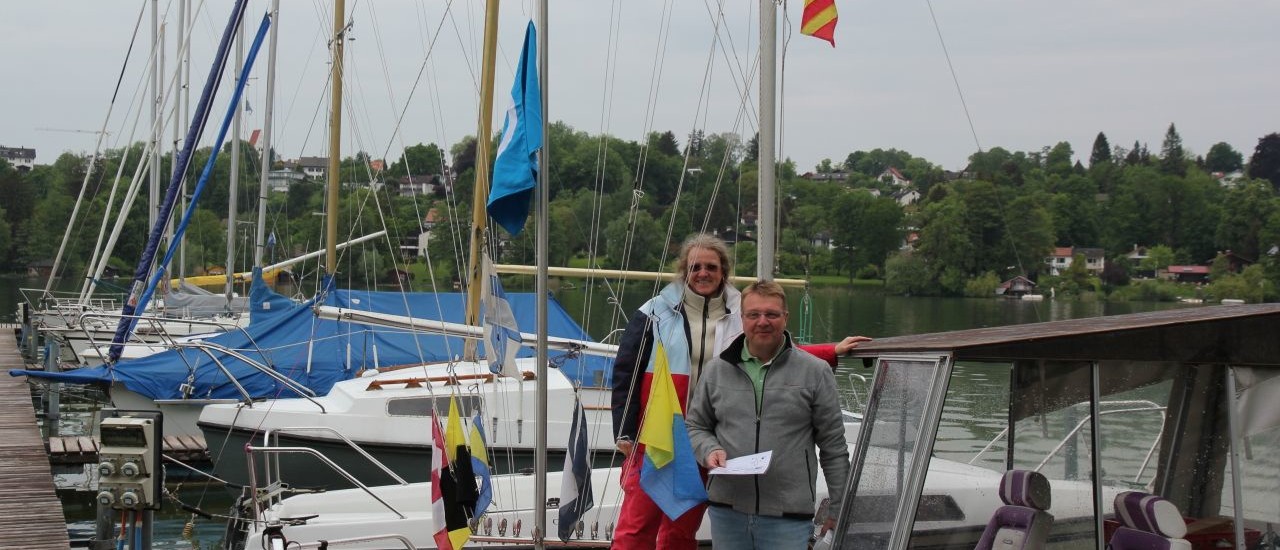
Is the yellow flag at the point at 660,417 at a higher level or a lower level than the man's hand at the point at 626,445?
higher

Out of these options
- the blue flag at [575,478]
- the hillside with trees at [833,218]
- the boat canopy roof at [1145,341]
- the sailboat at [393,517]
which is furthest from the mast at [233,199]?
the boat canopy roof at [1145,341]

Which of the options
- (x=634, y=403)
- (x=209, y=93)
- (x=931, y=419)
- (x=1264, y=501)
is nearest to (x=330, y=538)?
(x=634, y=403)

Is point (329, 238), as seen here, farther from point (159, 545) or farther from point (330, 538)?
point (330, 538)

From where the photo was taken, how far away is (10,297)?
209 ft

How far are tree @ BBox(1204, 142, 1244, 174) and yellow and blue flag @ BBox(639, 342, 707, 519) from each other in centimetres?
16857

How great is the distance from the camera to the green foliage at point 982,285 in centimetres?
5036

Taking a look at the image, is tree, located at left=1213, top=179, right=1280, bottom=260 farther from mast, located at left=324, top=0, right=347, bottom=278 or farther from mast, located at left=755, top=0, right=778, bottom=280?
mast, located at left=755, top=0, right=778, bottom=280

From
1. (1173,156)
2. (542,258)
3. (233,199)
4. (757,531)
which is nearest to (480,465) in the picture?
(542,258)

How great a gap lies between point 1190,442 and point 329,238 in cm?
1551

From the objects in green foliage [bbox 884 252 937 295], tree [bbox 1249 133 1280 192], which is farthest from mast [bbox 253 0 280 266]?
tree [bbox 1249 133 1280 192]

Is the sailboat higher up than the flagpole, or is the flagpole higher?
the flagpole

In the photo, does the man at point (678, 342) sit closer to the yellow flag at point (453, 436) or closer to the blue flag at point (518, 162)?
the blue flag at point (518, 162)

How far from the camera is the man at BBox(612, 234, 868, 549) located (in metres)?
5.64

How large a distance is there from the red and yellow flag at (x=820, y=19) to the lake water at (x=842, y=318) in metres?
2.24
